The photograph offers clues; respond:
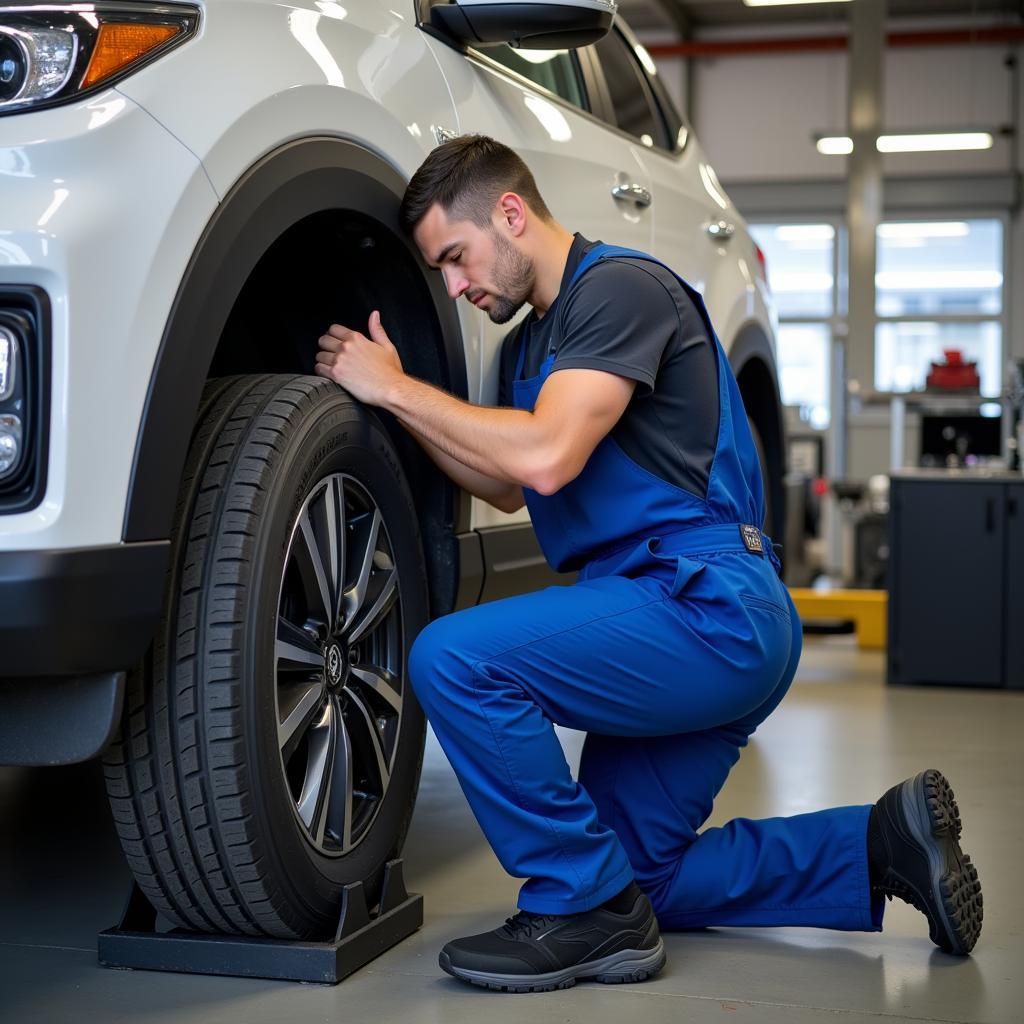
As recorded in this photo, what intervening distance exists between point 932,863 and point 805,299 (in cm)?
1405

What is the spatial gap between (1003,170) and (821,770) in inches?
495

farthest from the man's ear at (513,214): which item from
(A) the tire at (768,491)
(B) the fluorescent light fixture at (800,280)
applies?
(B) the fluorescent light fixture at (800,280)

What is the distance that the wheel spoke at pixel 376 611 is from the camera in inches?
73.9

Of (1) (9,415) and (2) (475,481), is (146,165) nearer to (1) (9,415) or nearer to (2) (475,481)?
(1) (9,415)

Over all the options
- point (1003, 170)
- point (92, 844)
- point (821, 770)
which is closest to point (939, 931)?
point (821, 770)

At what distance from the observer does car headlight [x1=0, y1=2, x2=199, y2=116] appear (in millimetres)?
1413

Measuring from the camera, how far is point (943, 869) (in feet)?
6.23

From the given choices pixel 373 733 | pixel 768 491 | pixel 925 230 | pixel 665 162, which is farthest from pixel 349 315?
pixel 925 230

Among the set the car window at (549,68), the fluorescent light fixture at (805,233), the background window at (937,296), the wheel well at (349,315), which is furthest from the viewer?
the fluorescent light fixture at (805,233)

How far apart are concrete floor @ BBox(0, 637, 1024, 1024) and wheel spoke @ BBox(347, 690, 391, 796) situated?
24 cm

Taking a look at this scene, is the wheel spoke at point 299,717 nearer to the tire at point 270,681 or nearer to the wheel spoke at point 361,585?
the tire at point 270,681

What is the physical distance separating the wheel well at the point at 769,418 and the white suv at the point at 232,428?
1.64m

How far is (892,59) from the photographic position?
1432 centimetres

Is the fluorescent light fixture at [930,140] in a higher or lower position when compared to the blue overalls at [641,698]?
higher
